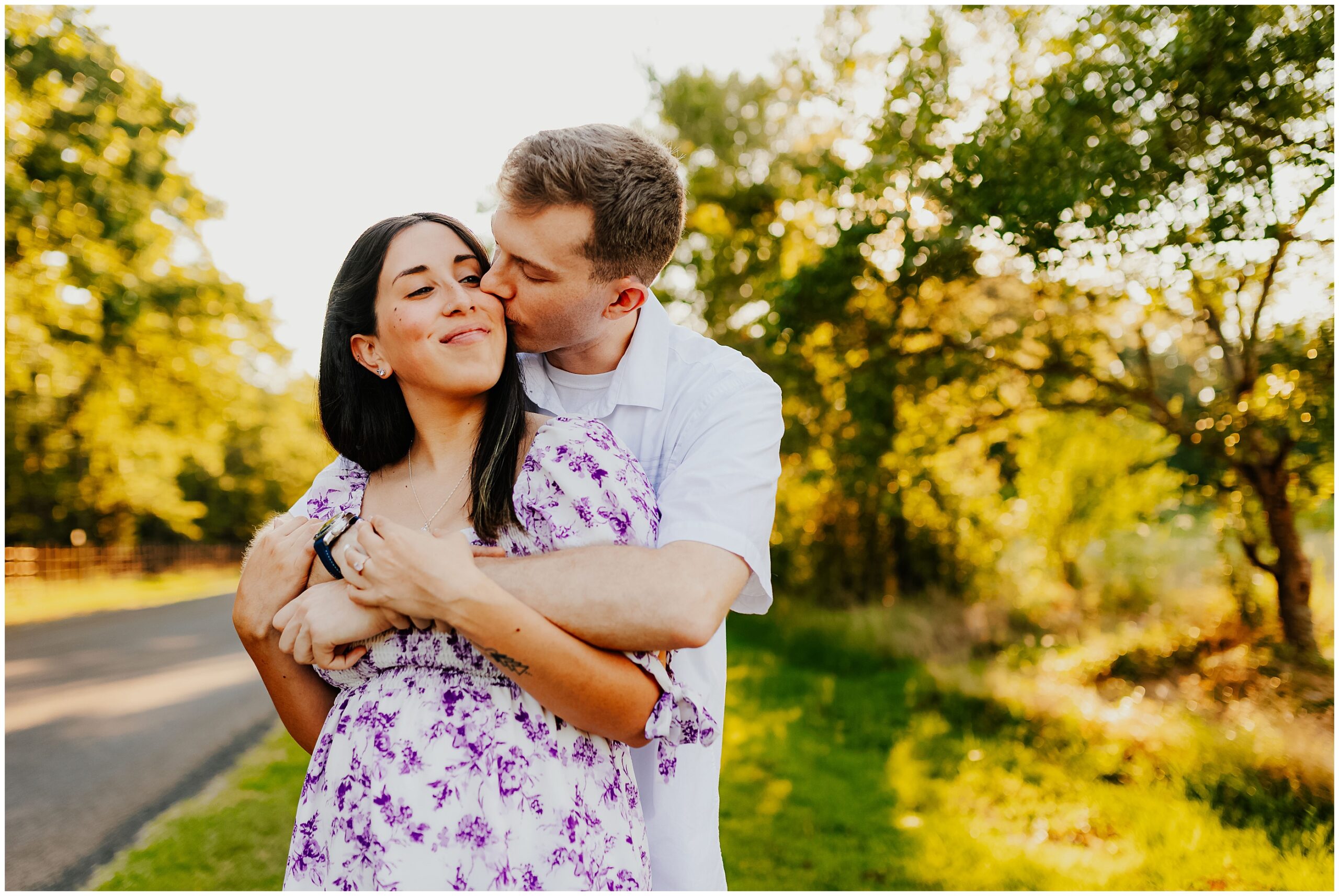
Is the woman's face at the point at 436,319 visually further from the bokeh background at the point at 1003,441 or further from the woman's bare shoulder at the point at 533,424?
the bokeh background at the point at 1003,441

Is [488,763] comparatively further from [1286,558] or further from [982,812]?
[1286,558]

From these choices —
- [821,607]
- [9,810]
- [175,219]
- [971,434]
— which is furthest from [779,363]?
[175,219]

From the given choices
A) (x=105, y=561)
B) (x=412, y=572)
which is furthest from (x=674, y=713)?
(x=105, y=561)

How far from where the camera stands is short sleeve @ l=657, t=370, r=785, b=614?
195 centimetres

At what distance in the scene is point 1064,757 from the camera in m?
6.85

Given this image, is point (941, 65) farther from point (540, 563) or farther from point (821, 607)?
point (821, 607)

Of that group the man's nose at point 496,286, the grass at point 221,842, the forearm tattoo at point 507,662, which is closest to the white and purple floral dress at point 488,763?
the forearm tattoo at point 507,662

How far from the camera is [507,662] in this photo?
1767 millimetres

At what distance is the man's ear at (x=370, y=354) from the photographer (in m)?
2.22

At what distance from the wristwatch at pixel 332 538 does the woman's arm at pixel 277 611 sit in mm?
59

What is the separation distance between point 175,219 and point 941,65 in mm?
18568

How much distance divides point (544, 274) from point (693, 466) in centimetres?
67

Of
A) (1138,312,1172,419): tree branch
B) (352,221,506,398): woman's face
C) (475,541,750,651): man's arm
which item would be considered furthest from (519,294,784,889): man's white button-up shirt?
(1138,312,1172,419): tree branch

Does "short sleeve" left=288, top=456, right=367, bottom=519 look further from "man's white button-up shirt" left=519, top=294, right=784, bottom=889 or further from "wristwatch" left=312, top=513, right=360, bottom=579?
"man's white button-up shirt" left=519, top=294, right=784, bottom=889
